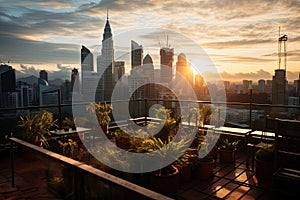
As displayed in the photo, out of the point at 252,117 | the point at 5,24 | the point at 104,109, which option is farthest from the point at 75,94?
the point at 252,117

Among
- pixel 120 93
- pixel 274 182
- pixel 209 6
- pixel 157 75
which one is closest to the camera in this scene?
pixel 274 182

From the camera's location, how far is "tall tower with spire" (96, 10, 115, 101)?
23.2 ft

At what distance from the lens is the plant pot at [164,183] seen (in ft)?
9.36

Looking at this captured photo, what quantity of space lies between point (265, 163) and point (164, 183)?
1.66 meters

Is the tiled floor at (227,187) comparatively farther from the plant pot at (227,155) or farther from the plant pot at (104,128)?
the plant pot at (104,128)

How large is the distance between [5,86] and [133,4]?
4.25 meters

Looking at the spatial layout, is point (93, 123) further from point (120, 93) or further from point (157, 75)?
point (157, 75)

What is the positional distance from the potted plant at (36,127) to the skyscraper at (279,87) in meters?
4.92

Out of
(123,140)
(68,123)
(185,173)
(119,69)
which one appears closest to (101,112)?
(68,123)

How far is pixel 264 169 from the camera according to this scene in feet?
11.7

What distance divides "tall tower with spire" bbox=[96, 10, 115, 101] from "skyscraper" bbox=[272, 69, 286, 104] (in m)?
4.25

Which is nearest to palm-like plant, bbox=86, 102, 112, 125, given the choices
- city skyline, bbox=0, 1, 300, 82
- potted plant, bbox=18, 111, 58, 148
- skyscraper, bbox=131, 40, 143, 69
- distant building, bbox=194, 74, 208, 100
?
potted plant, bbox=18, 111, 58, 148

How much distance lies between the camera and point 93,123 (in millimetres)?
5645

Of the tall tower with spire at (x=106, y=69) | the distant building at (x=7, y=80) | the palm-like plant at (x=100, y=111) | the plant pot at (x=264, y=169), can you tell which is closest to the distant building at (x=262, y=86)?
the plant pot at (x=264, y=169)
